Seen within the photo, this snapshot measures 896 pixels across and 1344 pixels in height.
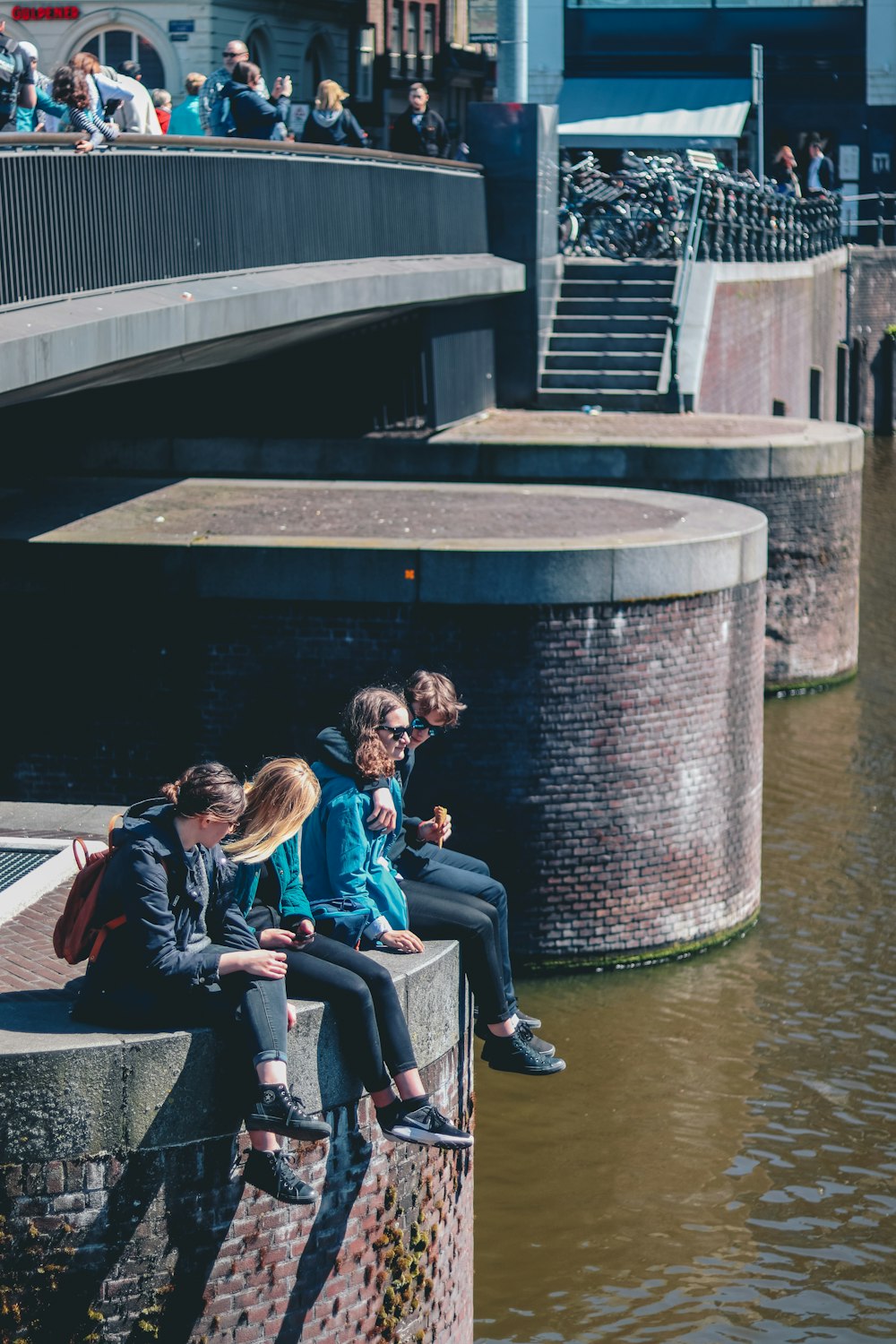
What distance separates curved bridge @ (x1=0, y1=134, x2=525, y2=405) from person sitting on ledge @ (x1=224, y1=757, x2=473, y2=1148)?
313 cm

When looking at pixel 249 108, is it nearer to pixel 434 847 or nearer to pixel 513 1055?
pixel 434 847

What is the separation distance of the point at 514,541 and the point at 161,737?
2.34 m

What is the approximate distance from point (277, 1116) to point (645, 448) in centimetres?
1200

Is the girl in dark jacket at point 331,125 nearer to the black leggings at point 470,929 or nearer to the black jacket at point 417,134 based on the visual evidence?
the black jacket at point 417,134

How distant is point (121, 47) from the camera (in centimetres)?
3841

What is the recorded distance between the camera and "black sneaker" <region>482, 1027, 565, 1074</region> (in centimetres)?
782

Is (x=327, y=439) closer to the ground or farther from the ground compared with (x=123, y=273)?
closer to the ground

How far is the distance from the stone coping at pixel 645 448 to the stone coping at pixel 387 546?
9.70 ft

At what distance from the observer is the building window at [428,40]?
5922cm

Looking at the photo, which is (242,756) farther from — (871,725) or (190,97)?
(871,725)

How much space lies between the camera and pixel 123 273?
1136cm

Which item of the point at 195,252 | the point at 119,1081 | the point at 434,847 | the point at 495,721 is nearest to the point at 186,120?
the point at 195,252

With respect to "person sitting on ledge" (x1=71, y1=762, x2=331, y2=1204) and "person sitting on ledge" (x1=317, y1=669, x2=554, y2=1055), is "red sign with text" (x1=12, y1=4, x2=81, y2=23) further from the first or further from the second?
"person sitting on ledge" (x1=71, y1=762, x2=331, y2=1204)

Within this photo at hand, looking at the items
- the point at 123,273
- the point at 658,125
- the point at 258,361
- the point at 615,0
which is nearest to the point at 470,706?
the point at 123,273
